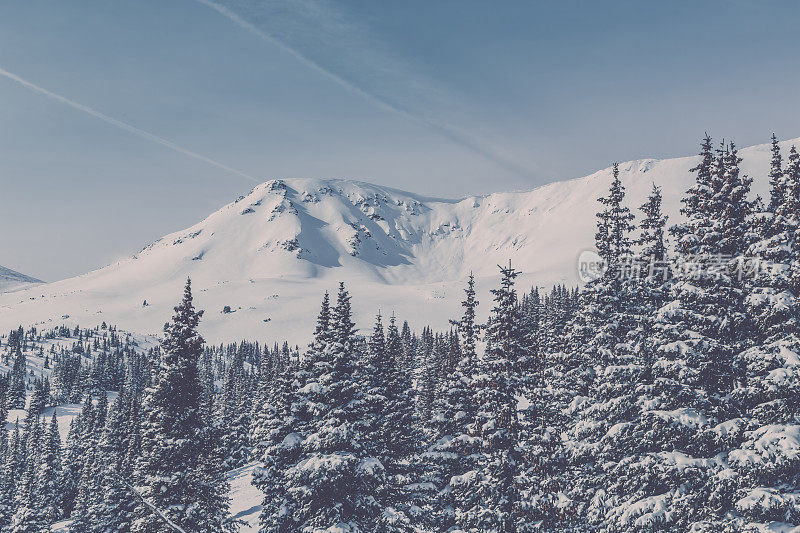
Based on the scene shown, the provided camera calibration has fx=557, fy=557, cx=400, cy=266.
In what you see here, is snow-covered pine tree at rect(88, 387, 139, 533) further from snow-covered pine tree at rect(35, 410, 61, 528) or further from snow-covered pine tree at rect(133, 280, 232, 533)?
snow-covered pine tree at rect(35, 410, 61, 528)

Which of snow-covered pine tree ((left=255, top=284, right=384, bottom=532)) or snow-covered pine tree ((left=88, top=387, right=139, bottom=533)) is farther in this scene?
snow-covered pine tree ((left=88, top=387, right=139, bottom=533))

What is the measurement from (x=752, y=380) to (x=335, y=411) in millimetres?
17807

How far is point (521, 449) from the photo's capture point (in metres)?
25.5

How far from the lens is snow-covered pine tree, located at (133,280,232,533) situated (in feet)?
95.1

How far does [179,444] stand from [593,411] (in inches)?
819

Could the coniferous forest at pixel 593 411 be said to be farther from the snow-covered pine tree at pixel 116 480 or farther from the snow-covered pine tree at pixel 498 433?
the snow-covered pine tree at pixel 116 480

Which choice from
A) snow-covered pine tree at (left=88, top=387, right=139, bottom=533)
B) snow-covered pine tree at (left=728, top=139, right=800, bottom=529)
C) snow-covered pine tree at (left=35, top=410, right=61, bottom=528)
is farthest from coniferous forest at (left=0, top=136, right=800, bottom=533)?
snow-covered pine tree at (left=35, top=410, right=61, bottom=528)

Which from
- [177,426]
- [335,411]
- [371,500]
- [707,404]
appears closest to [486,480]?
[371,500]

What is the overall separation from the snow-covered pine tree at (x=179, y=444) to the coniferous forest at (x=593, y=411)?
104 mm

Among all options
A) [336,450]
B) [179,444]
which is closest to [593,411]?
[336,450]

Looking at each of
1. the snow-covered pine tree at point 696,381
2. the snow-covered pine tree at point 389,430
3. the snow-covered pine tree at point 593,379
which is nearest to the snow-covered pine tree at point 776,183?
the snow-covered pine tree at point 696,381

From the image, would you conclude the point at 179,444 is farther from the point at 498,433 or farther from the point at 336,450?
the point at 498,433

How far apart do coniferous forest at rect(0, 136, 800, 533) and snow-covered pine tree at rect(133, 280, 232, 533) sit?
104 mm

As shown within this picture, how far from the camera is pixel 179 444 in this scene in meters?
29.0
